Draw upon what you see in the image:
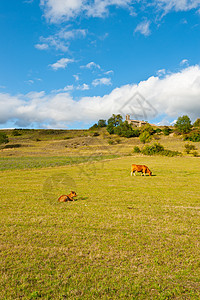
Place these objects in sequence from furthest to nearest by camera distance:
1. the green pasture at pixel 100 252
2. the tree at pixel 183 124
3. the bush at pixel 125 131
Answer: the tree at pixel 183 124 < the bush at pixel 125 131 < the green pasture at pixel 100 252

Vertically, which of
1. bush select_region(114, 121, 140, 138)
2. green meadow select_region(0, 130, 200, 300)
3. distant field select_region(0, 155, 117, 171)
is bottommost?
green meadow select_region(0, 130, 200, 300)

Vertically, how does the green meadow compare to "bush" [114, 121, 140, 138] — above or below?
→ below

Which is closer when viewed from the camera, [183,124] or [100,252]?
[100,252]

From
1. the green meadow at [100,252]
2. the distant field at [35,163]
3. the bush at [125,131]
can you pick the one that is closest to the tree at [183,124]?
the bush at [125,131]

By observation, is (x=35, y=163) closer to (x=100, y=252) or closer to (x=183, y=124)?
(x=100, y=252)

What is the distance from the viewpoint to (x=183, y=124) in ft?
394

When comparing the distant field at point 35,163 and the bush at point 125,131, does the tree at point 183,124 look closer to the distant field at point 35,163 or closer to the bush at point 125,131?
the bush at point 125,131

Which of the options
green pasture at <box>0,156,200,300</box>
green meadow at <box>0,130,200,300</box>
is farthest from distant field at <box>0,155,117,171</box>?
green pasture at <box>0,156,200,300</box>

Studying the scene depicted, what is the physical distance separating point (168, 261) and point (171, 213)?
15.1 feet

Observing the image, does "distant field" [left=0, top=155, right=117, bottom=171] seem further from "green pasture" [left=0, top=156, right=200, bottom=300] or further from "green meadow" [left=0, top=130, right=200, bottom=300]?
"green pasture" [left=0, top=156, right=200, bottom=300]

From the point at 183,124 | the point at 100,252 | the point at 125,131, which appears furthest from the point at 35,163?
the point at 183,124

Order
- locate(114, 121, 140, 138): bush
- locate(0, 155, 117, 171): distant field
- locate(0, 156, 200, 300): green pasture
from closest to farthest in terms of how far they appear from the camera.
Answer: locate(0, 156, 200, 300): green pasture → locate(0, 155, 117, 171): distant field → locate(114, 121, 140, 138): bush

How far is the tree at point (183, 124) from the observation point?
11180 centimetres

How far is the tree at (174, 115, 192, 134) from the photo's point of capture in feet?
367
